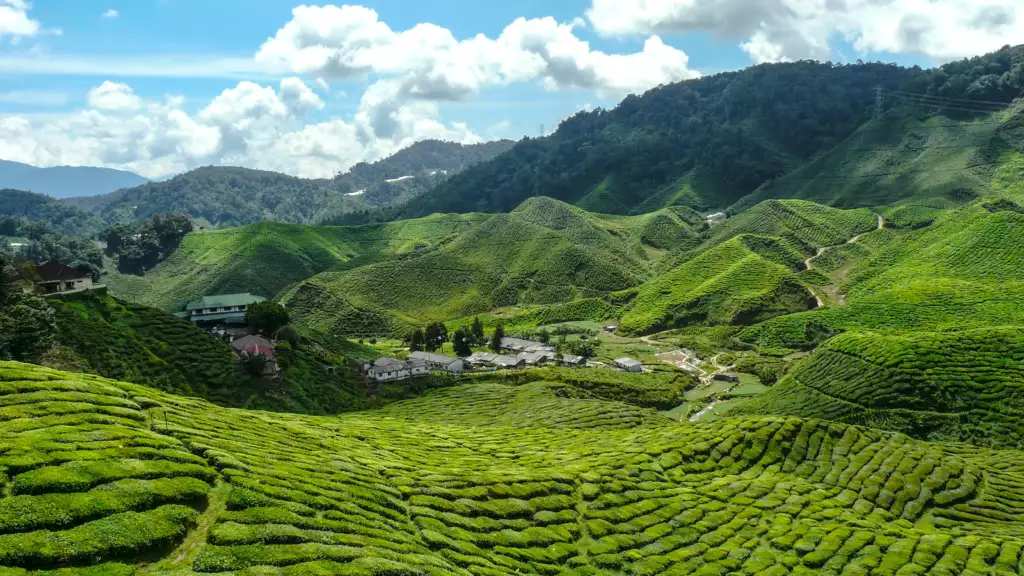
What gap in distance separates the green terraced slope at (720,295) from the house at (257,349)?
9868 centimetres

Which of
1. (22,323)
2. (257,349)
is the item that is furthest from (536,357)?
(22,323)

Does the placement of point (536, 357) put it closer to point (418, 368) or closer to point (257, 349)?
point (418, 368)

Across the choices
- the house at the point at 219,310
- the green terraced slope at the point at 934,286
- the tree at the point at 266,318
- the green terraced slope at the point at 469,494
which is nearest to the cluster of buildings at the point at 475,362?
the tree at the point at 266,318

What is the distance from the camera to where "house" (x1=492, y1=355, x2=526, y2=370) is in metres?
120

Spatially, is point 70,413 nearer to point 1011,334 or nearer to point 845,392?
point 845,392

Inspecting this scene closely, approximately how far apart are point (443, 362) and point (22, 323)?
6718cm

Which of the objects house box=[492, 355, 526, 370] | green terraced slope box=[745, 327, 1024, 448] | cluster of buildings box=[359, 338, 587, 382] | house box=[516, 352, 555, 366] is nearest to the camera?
green terraced slope box=[745, 327, 1024, 448]

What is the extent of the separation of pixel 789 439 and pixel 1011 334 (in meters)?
53.7

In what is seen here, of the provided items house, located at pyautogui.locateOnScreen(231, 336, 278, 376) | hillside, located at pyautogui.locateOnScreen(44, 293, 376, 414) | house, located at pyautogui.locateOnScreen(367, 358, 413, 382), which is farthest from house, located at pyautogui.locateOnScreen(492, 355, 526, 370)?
house, located at pyautogui.locateOnScreen(231, 336, 278, 376)

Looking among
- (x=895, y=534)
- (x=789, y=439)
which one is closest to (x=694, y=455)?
(x=789, y=439)

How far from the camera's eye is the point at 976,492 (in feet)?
213

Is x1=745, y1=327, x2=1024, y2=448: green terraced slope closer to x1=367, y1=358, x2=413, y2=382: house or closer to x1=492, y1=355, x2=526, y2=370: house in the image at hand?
x1=492, y1=355, x2=526, y2=370: house

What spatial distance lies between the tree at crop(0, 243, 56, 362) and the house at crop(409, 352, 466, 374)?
5845 cm

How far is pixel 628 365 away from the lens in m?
124
